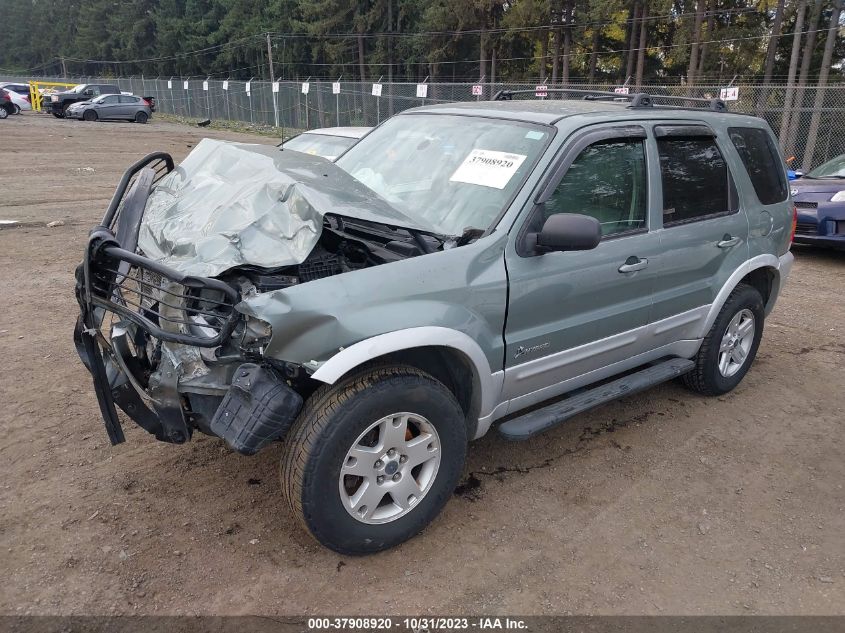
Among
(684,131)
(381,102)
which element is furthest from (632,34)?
(684,131)

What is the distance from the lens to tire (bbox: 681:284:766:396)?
14.6 ft

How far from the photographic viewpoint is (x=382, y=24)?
47.1m

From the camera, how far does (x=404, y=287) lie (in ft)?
9.07

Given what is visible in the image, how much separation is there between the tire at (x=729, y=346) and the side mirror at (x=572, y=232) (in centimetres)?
190

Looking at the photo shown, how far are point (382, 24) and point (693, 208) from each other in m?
47.8

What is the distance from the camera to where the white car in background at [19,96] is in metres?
35.0

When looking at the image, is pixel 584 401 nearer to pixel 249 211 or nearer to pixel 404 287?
pixel 404 287

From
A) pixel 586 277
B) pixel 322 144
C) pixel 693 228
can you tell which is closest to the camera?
pixel 586 277

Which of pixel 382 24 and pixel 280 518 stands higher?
pixel 382 24

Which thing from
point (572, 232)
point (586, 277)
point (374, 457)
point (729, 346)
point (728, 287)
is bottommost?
point (729, 346)

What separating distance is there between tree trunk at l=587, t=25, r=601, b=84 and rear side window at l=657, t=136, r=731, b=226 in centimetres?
3341

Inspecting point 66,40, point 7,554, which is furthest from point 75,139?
point 66,40

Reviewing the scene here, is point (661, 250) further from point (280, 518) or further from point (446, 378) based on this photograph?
point (280, 518)

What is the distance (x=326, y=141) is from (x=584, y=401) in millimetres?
7162
